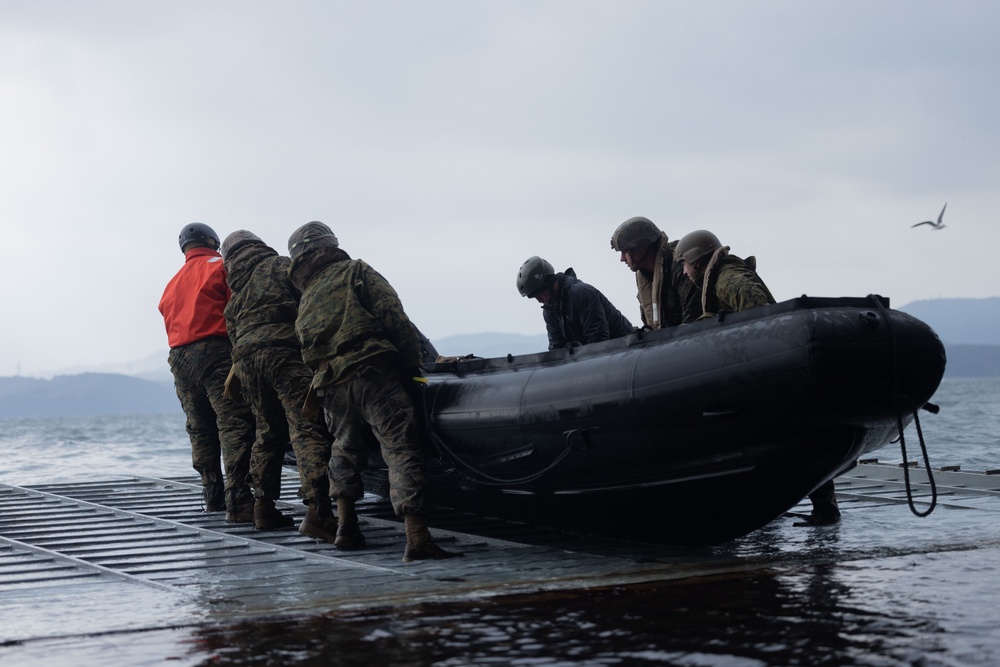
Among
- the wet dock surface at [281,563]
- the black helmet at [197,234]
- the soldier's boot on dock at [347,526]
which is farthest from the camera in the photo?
the black helmet at [197,234]

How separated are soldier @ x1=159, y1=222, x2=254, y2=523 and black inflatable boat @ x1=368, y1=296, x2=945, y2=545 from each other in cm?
212

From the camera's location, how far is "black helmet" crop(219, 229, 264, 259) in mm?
8562

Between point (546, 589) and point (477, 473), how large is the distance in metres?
1.97

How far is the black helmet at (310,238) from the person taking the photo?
25.0 ft

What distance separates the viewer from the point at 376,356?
23.5 ft

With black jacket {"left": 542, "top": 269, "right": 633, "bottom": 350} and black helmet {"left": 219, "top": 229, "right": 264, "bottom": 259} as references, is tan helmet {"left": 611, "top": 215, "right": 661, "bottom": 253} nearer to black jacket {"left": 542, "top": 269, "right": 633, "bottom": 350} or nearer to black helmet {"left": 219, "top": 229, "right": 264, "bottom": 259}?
black jacket {"left": 542, "top": 269, "right": 633, "bottom": 350}

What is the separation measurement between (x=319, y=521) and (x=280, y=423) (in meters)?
0.96

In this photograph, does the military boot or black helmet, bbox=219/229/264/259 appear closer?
the military boot

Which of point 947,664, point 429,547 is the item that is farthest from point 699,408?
point 947,664

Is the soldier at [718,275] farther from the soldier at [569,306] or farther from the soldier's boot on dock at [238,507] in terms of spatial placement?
the soldier's boot on dock at [238,507]

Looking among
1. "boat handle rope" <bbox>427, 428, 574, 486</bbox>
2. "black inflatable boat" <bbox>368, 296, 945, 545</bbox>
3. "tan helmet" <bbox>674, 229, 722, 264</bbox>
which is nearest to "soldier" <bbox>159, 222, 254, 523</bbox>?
"boat handle rope" <bbox>427, 428, 574, 486</bbox>

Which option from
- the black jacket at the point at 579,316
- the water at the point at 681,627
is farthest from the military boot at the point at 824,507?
the black jacket at the point at 579,316

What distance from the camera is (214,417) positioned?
31.8ft

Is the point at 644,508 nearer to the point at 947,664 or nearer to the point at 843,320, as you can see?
the point at 843,320
